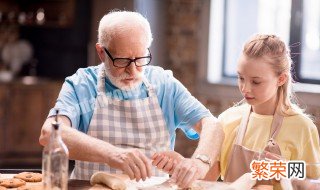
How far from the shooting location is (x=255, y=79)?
2.33 metres

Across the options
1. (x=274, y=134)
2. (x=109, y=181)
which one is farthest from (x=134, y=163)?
(x=274, y=134)

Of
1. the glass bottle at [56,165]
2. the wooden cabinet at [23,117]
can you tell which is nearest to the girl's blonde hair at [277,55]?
the glass bottle at [56,165]

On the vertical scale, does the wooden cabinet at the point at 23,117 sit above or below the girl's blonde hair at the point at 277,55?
below

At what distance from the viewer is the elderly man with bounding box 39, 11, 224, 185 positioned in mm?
2170

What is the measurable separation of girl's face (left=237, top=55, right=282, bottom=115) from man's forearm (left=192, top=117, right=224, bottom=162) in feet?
0.53

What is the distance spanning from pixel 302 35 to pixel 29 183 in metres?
3.21

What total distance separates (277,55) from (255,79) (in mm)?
142

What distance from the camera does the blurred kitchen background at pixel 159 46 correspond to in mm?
4832

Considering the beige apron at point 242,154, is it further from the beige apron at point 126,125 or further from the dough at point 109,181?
the dough at point 109,181

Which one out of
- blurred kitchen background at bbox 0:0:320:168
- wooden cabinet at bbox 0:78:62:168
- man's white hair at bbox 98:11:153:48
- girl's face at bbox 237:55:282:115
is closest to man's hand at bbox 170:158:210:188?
girl's face at bbox 237:55:282:115

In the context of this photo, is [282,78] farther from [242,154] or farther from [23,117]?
[23,117]

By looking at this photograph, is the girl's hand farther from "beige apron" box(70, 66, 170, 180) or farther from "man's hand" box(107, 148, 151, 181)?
"beige apron" box(70, 66, 170, 180)

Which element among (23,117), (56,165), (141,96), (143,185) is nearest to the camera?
(56,165)

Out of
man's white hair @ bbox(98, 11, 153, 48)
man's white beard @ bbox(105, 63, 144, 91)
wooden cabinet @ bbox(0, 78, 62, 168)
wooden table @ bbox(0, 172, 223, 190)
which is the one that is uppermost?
man's white hair @ bbox(98, 11, 153, 48)
